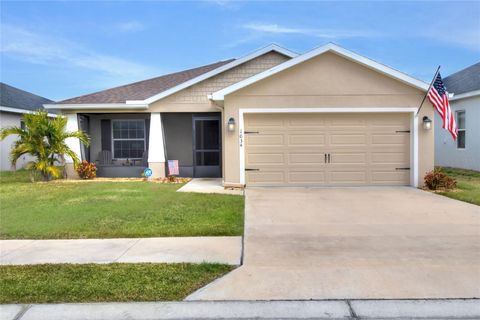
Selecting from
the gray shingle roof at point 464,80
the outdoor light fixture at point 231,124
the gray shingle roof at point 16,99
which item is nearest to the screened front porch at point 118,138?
the gray shingle roof at point 16,99

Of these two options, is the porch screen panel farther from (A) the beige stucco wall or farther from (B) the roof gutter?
(A) the beige stucco wall

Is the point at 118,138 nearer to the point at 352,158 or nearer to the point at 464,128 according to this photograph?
the point at 352,158

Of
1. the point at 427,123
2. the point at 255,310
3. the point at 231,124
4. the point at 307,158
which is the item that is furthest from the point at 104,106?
the point at 255,310

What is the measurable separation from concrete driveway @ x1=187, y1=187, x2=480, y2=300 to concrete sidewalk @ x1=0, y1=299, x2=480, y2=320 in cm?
16

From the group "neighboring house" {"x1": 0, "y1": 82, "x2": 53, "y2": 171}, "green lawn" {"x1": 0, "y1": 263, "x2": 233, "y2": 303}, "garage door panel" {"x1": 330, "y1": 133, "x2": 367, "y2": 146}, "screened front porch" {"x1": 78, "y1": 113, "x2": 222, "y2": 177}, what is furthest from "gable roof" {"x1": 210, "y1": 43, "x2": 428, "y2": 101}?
"neighboring house" {"x1": 0, "y1": 82, "x2": 53, "y2": 171}

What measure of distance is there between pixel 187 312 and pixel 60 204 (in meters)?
7.00

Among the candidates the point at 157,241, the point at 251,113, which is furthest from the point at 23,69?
the point at 157,241

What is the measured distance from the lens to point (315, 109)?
41.6 feet

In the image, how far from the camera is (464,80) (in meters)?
19.6

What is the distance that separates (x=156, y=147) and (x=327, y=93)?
22.8ft

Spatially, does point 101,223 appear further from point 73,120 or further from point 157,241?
point 73,120

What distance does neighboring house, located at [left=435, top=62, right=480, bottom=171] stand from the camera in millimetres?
17125

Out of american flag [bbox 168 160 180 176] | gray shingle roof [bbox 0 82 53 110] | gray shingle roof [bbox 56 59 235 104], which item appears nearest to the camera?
american flag [bbox 168 160 180 176]

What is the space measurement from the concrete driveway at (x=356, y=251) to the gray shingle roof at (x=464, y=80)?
10015 mm
